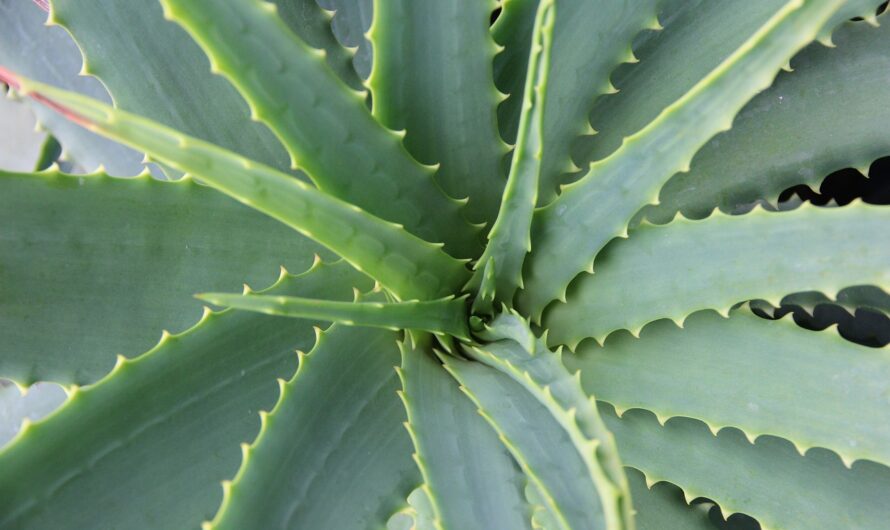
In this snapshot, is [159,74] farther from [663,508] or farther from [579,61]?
[663,508]

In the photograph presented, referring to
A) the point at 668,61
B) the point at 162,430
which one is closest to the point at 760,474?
the point at 668,61

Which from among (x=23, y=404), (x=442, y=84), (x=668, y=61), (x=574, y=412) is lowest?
(x=574, y=412)

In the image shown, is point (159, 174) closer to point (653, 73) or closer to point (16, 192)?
point (16, 192)

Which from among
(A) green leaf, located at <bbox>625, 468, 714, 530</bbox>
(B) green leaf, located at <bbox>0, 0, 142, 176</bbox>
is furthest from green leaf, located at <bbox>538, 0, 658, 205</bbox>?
(B) green leaf, located at <bbox>0, 0, 142, 176</bbox>

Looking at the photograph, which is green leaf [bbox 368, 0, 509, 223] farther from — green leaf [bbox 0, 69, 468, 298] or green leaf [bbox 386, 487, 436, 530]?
green leaf [bbox 386, 487, 436, 530]

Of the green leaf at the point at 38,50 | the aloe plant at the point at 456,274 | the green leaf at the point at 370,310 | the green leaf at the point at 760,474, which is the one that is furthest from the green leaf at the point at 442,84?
the green leaf at the point at 38,50

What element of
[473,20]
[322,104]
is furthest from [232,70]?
[473,20]
